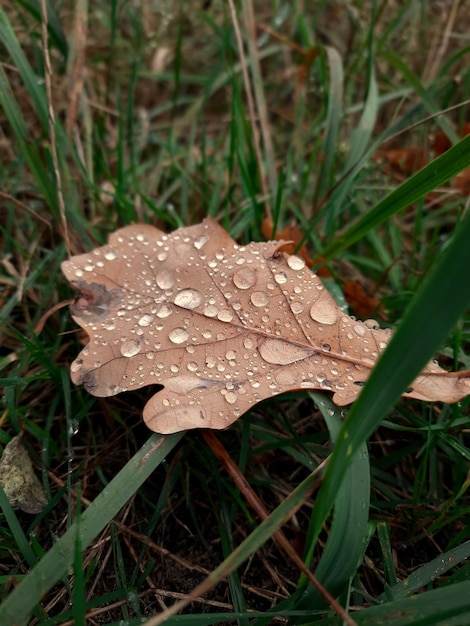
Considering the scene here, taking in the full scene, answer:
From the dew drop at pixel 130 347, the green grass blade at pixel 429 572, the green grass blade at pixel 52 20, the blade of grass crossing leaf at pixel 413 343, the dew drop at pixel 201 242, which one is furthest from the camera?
the green grass blade at pixel 52 20

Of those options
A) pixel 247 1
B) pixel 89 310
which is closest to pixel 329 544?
pixel 89 310

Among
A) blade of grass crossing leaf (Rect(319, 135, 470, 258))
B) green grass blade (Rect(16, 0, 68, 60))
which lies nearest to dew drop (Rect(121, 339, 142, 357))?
blade of grass crossing leaf (Rect(319, 135, 470, 258))

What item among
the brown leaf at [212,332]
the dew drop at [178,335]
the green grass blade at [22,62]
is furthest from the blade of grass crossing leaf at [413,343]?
the green grass blade at [22,62]

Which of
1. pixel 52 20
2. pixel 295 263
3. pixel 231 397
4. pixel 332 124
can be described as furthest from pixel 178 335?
pixel 52 20

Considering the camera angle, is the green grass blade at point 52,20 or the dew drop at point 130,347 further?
the green grass blade at point 52,20

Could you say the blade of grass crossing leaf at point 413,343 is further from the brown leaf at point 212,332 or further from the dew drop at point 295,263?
the dew drop at point 295,263

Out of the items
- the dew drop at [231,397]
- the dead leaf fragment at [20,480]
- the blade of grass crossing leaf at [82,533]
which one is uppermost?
the dew drop at [231,397]

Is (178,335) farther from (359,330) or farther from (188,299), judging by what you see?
(359,330)

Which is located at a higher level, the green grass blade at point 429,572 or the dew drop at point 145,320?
the dew drop at point 145,320
